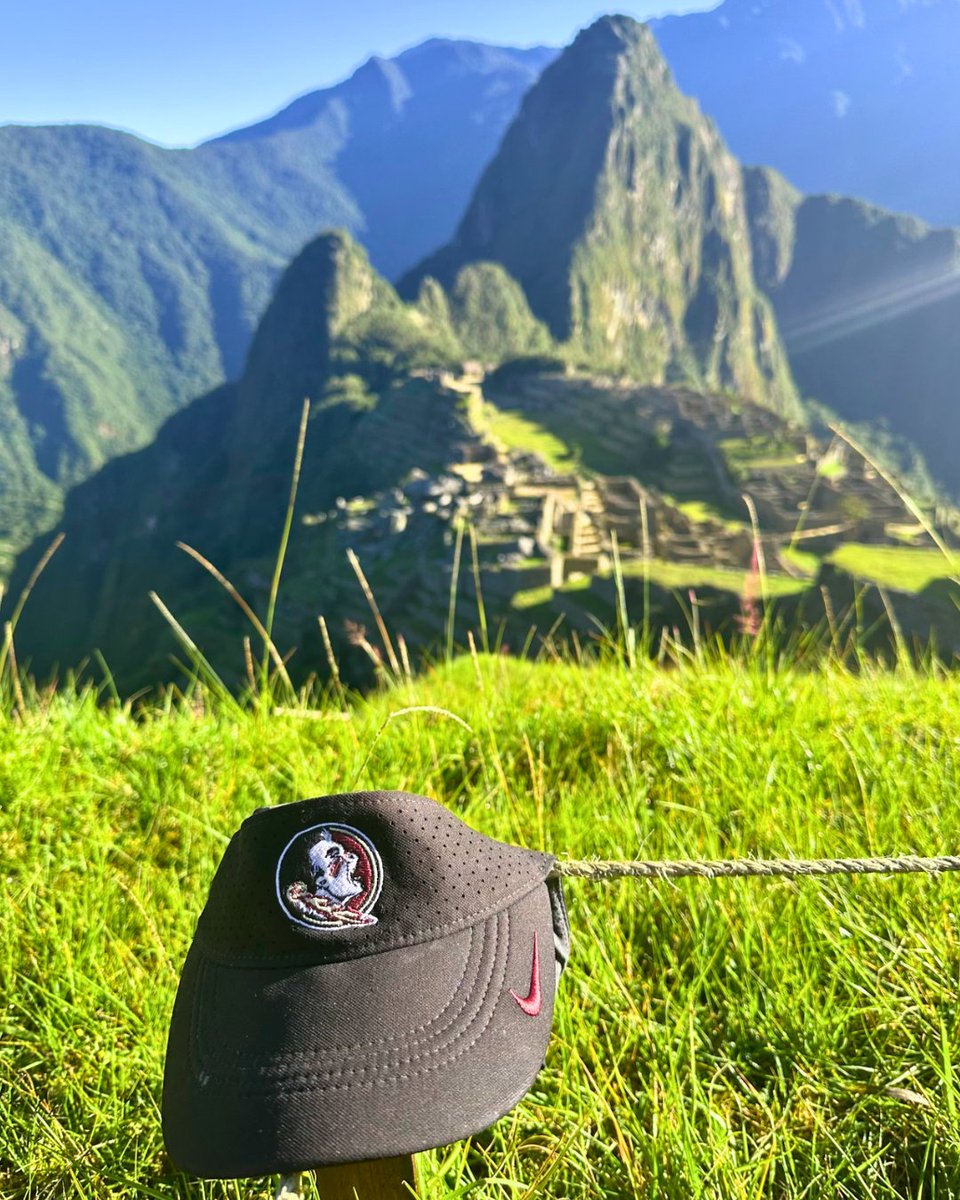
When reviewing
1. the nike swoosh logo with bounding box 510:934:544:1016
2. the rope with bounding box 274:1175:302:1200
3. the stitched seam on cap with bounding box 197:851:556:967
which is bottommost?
the rope with bounding box 274:1175:302:1200

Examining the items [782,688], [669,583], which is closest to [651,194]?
[669,583]

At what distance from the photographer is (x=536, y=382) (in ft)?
243

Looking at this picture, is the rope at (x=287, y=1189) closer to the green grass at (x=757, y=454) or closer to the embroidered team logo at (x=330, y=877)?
the embroidered team logo at (x=330, y=877)

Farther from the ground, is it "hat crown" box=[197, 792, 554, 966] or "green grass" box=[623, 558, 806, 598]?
"hat crown" box=[197, 792, 554, 966]

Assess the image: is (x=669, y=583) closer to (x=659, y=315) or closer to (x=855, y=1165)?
(x=855, y=1165)

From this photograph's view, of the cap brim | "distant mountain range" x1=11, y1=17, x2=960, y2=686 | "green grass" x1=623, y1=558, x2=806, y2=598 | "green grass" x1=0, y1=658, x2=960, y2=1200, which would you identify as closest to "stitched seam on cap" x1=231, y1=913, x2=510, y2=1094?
the cap brim

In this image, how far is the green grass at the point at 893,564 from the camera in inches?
930

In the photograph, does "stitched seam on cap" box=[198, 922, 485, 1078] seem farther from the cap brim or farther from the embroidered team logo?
the embroidered team logo

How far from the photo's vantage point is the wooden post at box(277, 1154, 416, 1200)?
73cm

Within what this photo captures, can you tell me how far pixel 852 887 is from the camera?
4.44 feet

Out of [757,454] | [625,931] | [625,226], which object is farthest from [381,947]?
[625,226]

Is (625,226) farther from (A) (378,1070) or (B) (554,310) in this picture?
(A) (378,1070)

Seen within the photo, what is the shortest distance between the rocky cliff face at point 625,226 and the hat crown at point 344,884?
128889 mm

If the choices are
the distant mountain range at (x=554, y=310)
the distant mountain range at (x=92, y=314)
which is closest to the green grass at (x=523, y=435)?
the distant mountain range at (x=554, y=310)
